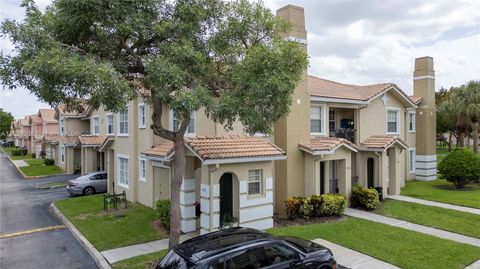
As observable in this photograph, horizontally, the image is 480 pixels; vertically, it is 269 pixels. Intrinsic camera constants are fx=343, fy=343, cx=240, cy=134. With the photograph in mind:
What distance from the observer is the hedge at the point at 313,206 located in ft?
49.9

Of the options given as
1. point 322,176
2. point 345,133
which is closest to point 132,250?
point 322,176

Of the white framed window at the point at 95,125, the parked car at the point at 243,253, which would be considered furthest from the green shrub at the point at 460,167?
the white framed window at the point at 95,125

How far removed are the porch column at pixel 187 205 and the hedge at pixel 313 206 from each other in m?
4.33

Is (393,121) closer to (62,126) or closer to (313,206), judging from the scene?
(313,206)

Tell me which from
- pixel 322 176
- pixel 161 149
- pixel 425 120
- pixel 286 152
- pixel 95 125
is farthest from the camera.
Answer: pixel 95 125

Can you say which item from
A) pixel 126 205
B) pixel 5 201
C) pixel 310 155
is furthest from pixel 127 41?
pixel 5 201

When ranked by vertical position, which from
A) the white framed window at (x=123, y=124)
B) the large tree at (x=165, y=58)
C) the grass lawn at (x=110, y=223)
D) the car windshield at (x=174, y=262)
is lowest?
the grass lawn at (x=110, y=223)

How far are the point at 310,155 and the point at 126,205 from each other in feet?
33.8

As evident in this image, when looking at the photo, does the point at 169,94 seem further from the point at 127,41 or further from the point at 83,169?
the point at 83,169

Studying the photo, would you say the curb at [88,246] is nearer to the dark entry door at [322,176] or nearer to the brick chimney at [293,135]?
the brick chimney at [293,135]

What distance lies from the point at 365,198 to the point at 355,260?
7.12 m

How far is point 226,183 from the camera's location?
47.9 feet

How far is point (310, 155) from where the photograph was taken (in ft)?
53.4

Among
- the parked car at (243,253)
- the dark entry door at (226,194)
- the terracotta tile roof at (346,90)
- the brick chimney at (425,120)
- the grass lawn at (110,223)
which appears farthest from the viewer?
the brick chimney at (425,120)
